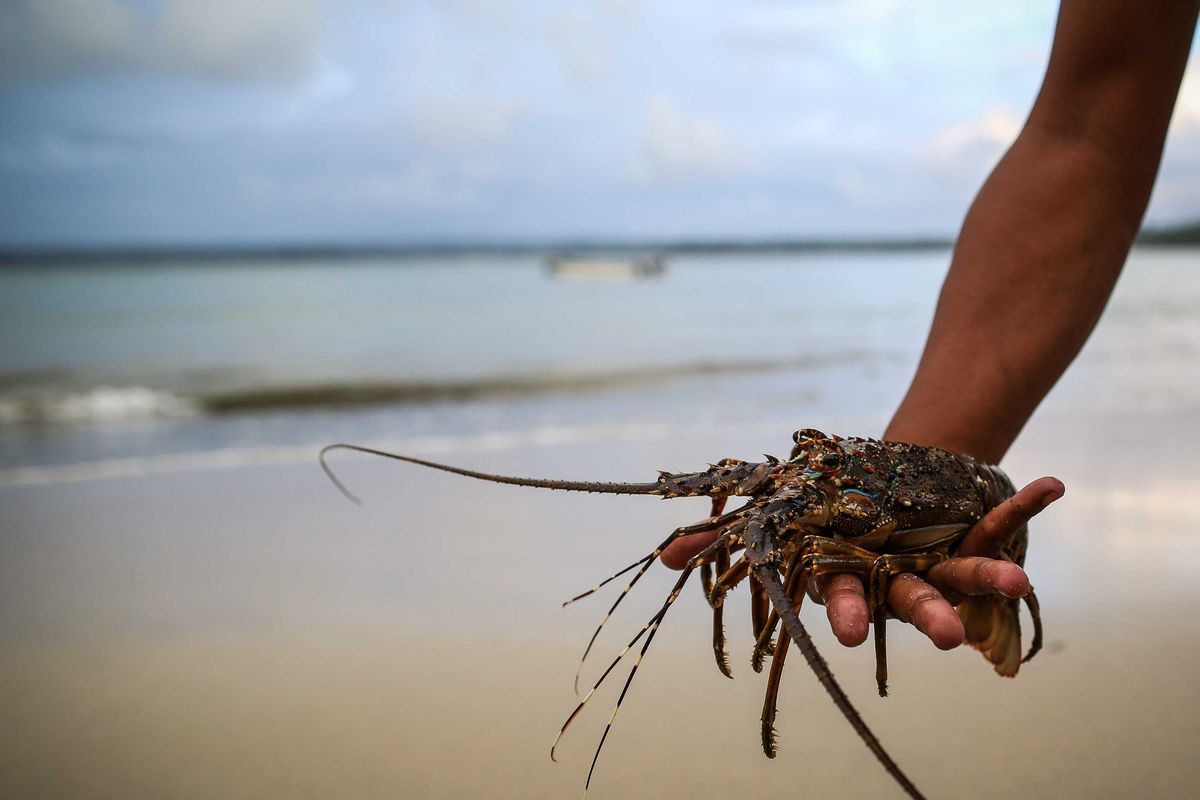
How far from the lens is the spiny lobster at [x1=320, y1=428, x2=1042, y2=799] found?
1743 mm

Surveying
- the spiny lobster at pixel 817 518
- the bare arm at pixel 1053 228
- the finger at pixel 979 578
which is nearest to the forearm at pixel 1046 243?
the bare arm at pixel 1053 228

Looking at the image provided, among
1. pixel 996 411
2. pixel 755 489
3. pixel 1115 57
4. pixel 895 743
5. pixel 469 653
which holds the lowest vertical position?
pixel 469 653

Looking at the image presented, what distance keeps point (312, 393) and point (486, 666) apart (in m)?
8.73

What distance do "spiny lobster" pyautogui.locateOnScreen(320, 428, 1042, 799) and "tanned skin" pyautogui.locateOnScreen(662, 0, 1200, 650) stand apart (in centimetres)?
8

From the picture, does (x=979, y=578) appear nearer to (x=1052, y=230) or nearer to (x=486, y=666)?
(x=1052, y=230)

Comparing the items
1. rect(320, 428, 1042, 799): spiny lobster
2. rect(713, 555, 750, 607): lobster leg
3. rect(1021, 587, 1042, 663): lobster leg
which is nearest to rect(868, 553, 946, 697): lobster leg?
rect(320, 428, 1042, 799): spiny lobster

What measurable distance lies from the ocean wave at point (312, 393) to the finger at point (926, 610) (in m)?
10.2

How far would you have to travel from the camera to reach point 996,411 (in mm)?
2062

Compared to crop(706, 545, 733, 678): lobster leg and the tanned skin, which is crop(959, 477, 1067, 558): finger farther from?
crop(706, 545, 733, 678): lobster leg

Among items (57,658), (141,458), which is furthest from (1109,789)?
(141,458)

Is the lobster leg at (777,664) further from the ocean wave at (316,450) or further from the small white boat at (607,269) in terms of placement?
the small white boat at (607,269)

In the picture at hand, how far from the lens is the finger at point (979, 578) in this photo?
140cm

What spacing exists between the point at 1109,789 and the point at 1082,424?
19.4 feet

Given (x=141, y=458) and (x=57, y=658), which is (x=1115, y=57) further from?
(x=141, y=458)
